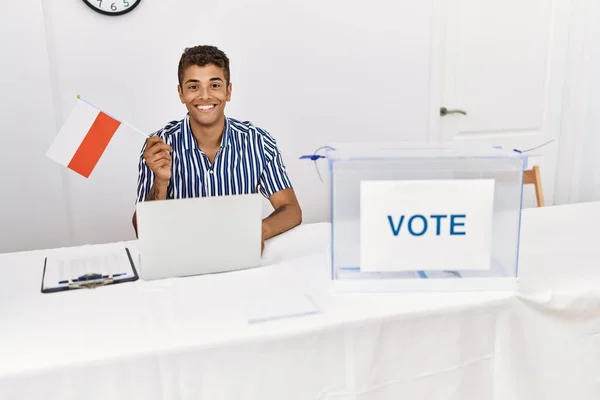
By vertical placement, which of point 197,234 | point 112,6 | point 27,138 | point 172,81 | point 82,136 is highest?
point 112,6

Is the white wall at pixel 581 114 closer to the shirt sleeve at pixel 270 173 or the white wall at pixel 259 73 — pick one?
the white wall at pixel 259 73

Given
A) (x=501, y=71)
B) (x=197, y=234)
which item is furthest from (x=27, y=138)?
(x=501, y=71)

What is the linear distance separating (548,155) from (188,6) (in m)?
2.23

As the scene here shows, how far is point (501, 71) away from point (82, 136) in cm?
252

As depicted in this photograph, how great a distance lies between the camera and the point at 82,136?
4.17 feet

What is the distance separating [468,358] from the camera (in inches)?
42.2

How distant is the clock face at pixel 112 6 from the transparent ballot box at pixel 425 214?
67.4 inches

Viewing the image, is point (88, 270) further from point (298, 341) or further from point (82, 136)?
point (298, 341)

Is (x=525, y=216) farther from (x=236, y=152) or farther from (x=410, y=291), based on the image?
(x=236, y=152)

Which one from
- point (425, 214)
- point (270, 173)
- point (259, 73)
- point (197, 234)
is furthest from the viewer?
point (259, 73)

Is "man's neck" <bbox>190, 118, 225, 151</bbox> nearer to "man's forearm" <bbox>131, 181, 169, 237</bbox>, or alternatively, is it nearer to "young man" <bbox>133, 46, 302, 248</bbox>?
"young man" <bbox>133, 46, 302, 248</bbox>

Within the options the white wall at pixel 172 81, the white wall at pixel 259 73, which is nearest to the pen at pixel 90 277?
the white wall at pixel 172 81

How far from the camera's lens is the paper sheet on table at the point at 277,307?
1004 mm

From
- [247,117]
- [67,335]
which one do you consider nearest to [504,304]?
[67,335]
